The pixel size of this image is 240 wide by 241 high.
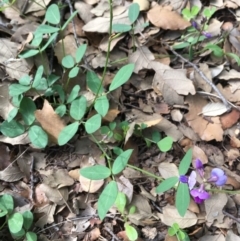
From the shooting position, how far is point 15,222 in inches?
58.2

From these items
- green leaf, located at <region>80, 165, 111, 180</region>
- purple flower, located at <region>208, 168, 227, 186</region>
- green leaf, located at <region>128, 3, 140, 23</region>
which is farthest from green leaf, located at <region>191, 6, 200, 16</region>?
green leaf, located at <region>80, 165, 111, 180</region>

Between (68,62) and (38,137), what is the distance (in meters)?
0.33

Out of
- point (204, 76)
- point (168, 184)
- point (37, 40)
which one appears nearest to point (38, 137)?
point (37, 40)

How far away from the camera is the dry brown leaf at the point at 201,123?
1.70 m

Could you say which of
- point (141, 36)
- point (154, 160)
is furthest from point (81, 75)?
point (154, 160)

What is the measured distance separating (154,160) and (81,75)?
49 cm

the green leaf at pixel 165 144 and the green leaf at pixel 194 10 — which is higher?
the green leaf at pixel 194 10

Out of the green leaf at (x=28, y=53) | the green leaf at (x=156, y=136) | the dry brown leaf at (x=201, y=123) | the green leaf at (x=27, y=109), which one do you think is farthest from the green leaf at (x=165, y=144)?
the green leaf at (x=28, y=53)

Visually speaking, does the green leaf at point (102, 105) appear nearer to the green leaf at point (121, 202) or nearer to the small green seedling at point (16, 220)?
the green leaf at point (121, 202)

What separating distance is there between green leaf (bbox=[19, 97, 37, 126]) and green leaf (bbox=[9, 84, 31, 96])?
5 centimetres

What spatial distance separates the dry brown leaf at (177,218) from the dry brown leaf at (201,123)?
33 centimetres

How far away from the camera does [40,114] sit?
1.63 metres

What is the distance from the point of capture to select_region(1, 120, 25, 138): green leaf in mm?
1562

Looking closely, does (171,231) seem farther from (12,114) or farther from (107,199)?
(12,114)
